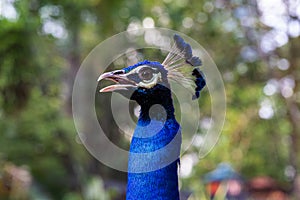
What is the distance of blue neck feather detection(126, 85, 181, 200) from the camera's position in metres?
1.24

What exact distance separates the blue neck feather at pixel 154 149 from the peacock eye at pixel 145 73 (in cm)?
3

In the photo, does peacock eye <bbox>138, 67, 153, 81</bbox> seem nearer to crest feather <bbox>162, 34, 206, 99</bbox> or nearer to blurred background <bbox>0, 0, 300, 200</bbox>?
crest feather <bbox>162, 34, 206, 99</bbox>

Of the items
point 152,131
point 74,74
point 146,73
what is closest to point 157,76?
point 146,73

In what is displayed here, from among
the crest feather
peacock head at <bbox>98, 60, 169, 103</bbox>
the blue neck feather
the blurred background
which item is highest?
the blurred background

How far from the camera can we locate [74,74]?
5953 mm

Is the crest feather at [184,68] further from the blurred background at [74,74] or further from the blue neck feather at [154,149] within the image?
the blurred background at [74,74]

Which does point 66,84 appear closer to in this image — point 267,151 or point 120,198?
point 120,198

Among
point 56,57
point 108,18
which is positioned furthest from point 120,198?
point 108,18

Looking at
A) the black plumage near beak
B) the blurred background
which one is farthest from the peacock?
the blurred background

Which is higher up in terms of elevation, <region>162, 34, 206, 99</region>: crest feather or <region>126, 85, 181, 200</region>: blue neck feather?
<region>162, 34, 206, 99</region>: crest feather

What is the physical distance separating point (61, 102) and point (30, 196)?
5.00 feet

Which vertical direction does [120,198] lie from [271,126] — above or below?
below

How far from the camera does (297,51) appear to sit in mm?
6609

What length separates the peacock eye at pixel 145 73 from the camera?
1242 millimetres
